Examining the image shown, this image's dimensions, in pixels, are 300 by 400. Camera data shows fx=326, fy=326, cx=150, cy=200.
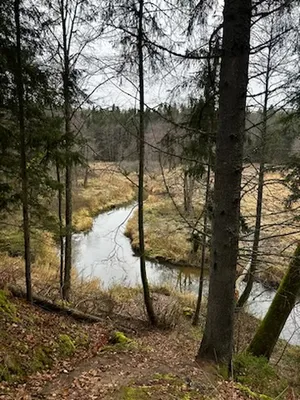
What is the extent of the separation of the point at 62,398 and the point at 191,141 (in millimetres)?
4891

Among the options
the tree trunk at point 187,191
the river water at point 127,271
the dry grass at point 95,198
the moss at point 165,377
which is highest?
the tree trunk at point 187,191

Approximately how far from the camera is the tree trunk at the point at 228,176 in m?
3.39

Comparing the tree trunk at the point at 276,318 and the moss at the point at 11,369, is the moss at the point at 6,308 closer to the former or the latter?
the moss at the point at 11,369

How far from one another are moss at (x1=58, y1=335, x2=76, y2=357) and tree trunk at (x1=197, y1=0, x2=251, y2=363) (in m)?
2.09

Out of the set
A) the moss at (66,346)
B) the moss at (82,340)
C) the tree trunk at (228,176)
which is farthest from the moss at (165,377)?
the moss at (82,340)

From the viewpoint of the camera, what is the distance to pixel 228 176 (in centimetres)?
362

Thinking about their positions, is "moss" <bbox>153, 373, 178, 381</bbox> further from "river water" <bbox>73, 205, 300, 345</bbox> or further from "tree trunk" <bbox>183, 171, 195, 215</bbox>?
"river water" <bbox>73, 205, 300, 345</bbox>

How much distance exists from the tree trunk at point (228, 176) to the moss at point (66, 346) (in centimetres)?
209

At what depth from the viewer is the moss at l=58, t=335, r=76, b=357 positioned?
472cm

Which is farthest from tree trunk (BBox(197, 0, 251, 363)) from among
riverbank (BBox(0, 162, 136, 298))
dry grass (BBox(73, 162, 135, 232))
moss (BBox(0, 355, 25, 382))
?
dry grass (BBox(73, 162, 135, 232))

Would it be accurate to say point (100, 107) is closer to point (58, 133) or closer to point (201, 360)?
point (58, 133)

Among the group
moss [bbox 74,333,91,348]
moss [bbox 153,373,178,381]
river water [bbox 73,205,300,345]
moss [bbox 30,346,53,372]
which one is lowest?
river water [bbox 73,205,300,345]

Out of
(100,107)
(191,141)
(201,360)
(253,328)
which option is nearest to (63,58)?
(100,107)

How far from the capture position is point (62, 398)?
3135mm
